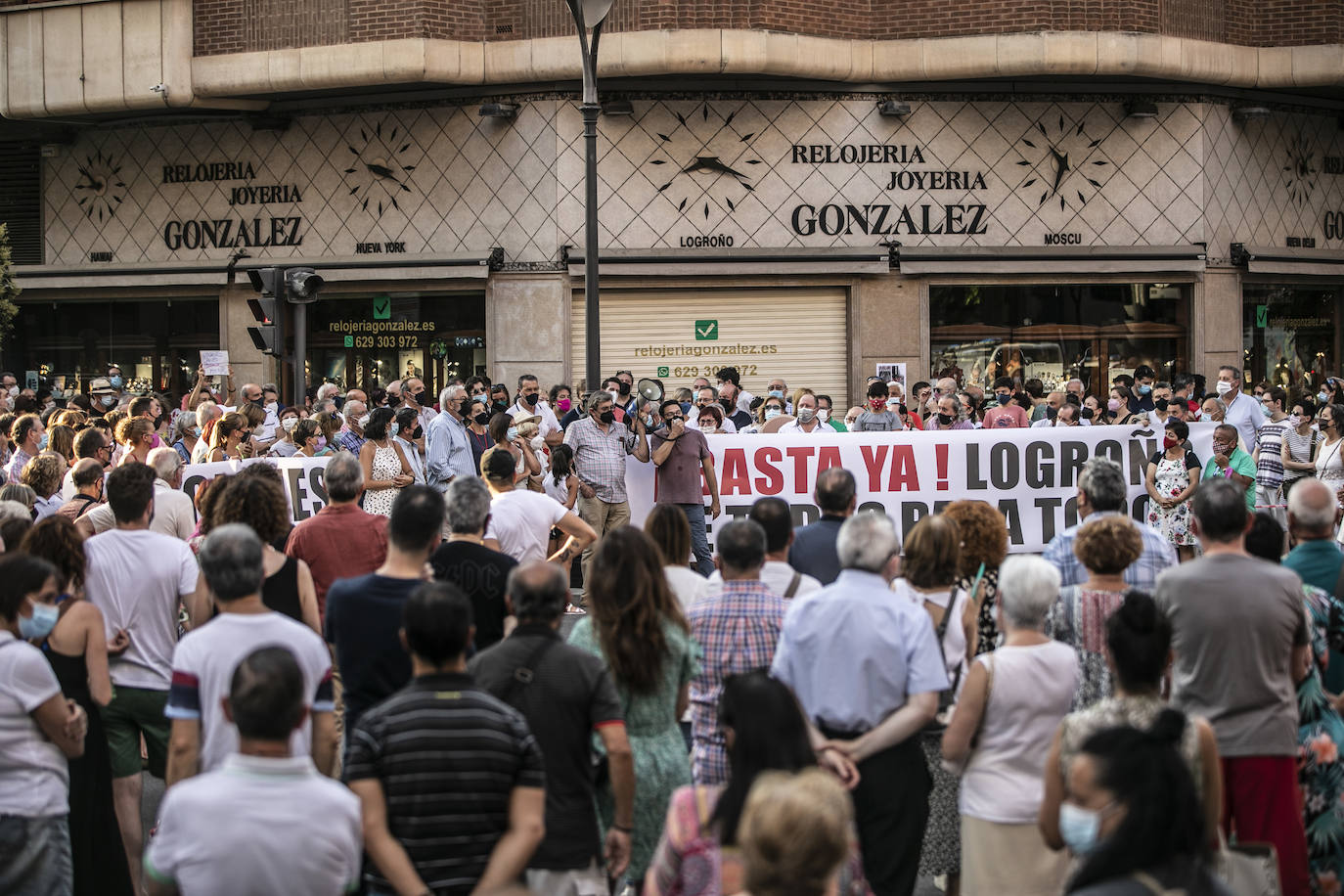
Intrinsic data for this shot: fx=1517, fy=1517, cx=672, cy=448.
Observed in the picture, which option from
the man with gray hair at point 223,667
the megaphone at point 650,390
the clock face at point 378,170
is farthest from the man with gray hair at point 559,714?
the clock face at point 378,170

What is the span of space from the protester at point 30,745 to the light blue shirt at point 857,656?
2.60 m

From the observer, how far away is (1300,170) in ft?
78.8

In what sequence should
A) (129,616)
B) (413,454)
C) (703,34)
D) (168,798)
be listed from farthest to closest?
(703,34)
(413,454)
(129,616)
(168,798)

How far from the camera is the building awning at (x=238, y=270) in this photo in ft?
72.3

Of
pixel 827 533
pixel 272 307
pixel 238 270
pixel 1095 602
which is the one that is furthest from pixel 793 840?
pixel 238 270

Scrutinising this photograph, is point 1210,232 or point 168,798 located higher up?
point 1210,232

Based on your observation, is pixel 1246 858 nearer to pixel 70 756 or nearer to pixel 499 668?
pixel 499 668

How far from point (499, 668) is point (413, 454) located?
8.23m

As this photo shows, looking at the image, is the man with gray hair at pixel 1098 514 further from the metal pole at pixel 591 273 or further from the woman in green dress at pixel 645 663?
the metal pole at pixel 591 273

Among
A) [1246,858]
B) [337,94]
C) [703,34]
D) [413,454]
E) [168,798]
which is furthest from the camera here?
[337,94]

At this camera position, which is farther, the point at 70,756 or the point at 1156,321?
the point at 1156,321

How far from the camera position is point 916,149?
73.2 ft

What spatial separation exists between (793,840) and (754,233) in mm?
19338

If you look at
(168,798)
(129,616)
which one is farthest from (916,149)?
(168,798)
